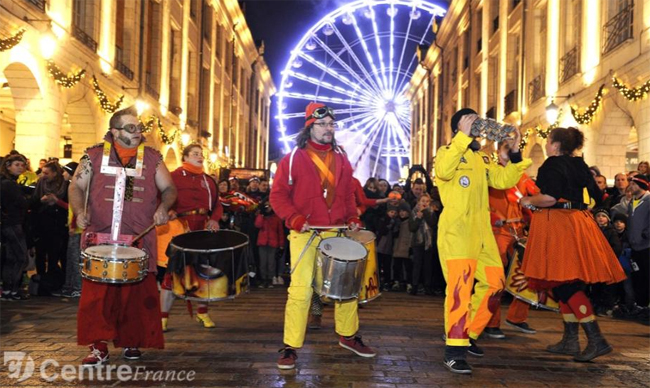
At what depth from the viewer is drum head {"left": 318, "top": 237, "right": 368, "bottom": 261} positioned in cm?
512

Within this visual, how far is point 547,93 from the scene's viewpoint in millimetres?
20203

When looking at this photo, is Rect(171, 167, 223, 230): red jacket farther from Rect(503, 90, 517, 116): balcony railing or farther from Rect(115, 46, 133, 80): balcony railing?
Rect(503, 90, 517, 116): balcony railing

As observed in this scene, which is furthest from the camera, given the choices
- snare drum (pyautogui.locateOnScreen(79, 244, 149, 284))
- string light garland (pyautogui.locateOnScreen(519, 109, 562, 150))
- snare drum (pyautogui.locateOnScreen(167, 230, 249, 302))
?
string light garland (pyautogui.locateOnScreen(519, 109, 562, 150))

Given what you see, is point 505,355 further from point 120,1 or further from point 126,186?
point 120,1

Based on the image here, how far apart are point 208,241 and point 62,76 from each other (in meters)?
10.2

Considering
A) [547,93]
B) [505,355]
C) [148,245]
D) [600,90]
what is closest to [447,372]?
[505,355]

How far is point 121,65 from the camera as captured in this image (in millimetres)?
19781

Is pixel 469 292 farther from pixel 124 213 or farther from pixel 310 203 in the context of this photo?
pixel 124 213

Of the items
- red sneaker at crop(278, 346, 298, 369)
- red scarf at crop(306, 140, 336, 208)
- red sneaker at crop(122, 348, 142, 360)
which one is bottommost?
red sneaker at crop(122, 348, 142, 360)

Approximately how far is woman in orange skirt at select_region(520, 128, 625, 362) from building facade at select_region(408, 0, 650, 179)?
827 centimetres

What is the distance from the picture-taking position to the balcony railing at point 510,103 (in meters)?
23.8

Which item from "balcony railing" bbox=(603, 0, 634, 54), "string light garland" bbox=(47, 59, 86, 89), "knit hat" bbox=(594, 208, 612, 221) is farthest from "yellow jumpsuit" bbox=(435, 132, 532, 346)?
"string light garland" bbox=(47, 59, 86, 89)

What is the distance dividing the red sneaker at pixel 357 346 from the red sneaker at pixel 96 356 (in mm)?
1908

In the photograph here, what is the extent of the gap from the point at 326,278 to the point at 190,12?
84.8ft
